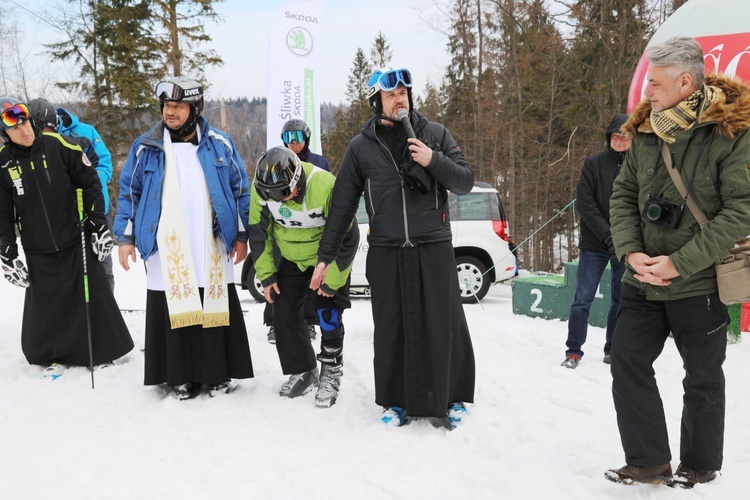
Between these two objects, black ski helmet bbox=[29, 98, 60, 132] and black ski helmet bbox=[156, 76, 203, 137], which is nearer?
black ski helmet bbox=[156, 76, 203, 137]

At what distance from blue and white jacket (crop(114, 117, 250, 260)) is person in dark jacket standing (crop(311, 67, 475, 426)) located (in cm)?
91

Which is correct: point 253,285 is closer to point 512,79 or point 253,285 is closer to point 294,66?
point 294,66

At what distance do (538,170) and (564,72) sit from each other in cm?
359

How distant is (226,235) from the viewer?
373cm

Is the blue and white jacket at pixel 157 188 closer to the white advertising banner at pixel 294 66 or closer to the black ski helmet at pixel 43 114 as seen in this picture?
the black ski helmet at pixel 43 114

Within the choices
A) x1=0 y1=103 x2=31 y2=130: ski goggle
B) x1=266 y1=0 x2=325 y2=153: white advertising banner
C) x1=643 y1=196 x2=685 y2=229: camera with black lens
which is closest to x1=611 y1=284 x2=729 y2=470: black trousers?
x1=643 y1=196 x2=685 y2=229: camera with black lens

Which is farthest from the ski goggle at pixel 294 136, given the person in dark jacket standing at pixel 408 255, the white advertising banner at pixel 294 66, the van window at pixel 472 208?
the white advertising banner at pixel 294 66

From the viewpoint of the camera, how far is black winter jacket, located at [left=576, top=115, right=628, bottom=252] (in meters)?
4.46

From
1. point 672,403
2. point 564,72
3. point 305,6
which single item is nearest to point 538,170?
point 564,72

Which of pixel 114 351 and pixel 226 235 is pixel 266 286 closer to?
pixel 226 235

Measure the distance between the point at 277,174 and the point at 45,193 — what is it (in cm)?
210

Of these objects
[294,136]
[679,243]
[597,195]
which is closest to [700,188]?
[679,243]

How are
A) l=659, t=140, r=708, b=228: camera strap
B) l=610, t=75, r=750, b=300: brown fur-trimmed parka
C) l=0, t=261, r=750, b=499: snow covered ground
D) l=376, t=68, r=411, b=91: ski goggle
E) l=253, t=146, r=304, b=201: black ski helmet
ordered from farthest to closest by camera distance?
l=253, t=146, r=304, b=201: black ski helmet → l=376, t=68, r=411, b=91: ski goggle → l=0, t=261, r=750, b=499: snow covered ground → l=659, t=140, r=708, b=228: camera strap → l=610, t=75, r=750, b=300: brown fur-trimmed parka

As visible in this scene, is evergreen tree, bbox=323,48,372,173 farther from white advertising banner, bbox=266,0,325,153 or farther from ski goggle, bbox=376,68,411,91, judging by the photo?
ski goggle, bbox=376,68,411,91
